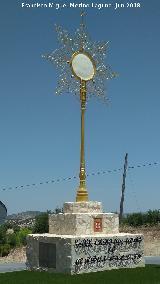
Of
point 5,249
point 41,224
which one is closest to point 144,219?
point 41,224

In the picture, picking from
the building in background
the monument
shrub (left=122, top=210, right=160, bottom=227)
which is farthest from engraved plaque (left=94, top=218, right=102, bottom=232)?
the building in background

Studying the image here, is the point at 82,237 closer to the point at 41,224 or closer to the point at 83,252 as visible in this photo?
the point at 83,252

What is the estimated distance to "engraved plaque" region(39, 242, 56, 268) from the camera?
20516 mm

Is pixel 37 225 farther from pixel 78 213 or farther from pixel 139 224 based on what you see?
pixel 78 213

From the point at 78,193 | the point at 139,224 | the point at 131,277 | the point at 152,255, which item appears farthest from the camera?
the point at 139,224

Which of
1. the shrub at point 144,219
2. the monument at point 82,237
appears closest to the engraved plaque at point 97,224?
the monument at point 82,237

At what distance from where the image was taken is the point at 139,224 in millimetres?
36969

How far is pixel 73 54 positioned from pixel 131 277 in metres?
10.3

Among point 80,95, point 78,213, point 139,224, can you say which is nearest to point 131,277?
point 78,213

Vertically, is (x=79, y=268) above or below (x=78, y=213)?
below

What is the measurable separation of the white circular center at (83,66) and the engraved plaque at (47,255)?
787 cm

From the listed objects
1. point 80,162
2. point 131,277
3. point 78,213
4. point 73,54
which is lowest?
point 131,277

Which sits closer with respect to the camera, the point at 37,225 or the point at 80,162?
the point at 80,162

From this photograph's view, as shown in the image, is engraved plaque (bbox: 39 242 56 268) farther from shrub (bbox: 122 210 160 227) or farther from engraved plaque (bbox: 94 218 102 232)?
shrub (bbox: 122 210 160 227)
